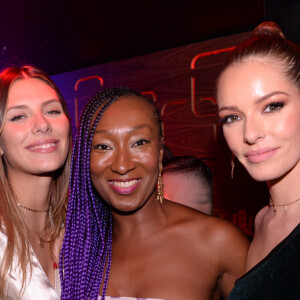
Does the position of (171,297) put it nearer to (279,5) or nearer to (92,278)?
(92,278)

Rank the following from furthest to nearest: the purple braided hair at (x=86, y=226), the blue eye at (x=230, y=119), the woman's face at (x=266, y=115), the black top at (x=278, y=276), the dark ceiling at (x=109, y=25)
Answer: the dark ceiling at (x=109, y=25), the purple braided hair at (x=86, y=226), the blue eye at (x=230, y=119), the woman's face at (x=266, y=115), the black top at (x=278, y=276)

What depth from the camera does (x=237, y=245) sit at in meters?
2.05

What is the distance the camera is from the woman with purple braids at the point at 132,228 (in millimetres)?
2031

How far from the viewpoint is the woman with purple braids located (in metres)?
2.03

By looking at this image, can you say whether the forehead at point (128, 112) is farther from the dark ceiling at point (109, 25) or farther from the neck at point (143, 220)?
the dark ceiling at point (109, 25)

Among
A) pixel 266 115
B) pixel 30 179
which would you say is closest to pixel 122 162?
pixel 30 179

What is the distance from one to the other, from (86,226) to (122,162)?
1.56 feet

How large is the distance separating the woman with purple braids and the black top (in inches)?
16.2

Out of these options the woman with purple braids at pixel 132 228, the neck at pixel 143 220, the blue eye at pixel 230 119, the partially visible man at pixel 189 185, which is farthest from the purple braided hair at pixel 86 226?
the partially visible man at pixel 189 185

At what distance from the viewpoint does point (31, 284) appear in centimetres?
204

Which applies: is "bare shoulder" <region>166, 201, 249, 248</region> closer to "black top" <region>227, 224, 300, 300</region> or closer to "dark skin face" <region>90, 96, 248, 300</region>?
"dark skin face" <region>90, 96, 248, 300</region>

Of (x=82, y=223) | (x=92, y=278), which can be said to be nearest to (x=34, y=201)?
(x=82, y=223)

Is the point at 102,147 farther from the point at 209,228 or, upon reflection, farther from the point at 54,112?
the point at 209,228

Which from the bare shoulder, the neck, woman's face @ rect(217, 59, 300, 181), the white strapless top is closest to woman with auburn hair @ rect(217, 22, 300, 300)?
woman's face @ rect(217, 59, 300, 181)
